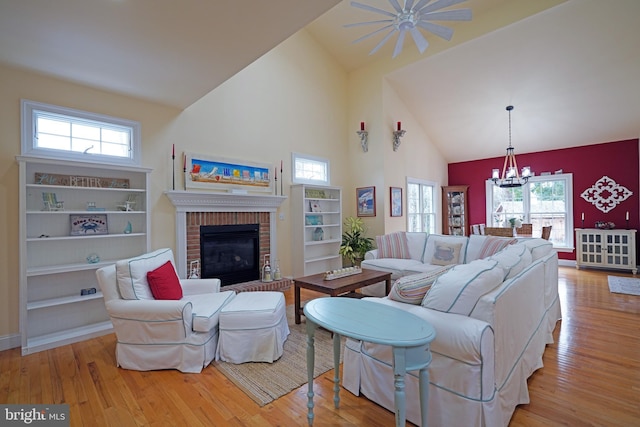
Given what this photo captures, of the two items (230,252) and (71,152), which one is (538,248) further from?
(71,152)

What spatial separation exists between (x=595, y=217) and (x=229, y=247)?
7.38 metres

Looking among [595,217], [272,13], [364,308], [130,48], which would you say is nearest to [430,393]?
[364,308]

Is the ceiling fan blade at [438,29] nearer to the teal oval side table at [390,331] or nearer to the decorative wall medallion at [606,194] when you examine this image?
the teal oval side table at [390,331]

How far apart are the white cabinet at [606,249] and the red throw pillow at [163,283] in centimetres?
750

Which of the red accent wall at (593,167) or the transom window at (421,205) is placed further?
the transom window at (421,205)

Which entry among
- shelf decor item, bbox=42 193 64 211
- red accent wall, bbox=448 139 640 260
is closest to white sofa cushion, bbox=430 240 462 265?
red accent wall, bbox=448 139 640 260

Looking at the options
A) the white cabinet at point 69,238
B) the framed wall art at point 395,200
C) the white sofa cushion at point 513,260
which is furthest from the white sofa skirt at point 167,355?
the framed wall art at point 395,200

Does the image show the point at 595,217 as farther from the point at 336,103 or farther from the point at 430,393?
the point at 430,393

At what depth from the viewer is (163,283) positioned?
268cm

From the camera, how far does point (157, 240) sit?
12.5ft

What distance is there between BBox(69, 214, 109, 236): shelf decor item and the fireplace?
115cm

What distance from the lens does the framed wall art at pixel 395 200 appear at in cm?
593

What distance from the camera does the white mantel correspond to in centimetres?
394

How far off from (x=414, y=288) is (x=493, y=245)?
2785 mm
